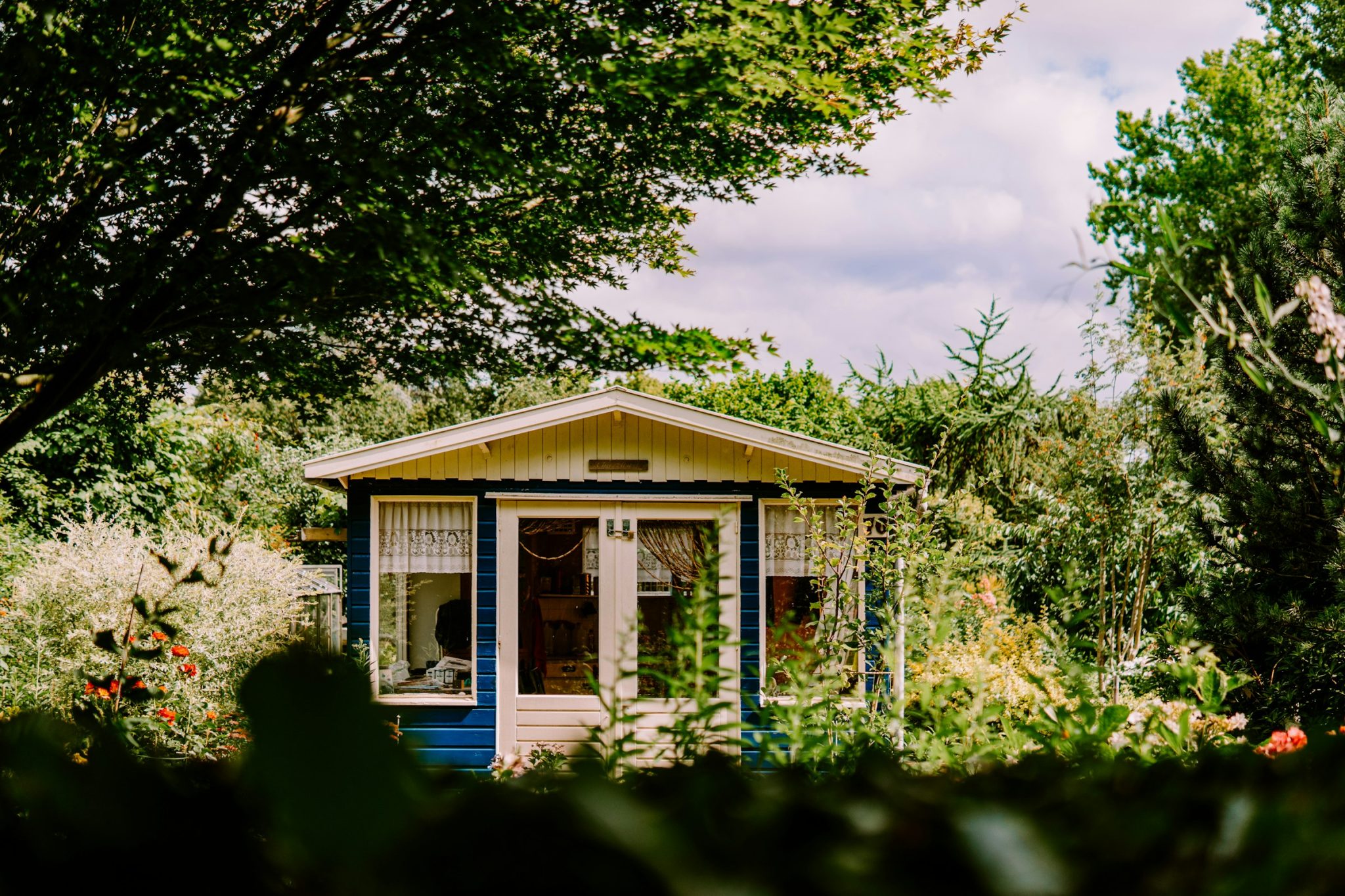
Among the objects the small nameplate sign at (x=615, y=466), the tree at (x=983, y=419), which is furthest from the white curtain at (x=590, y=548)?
the tree at (x=983, y=419)

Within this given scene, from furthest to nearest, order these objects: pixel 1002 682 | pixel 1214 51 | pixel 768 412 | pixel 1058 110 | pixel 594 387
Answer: pixel 594 387, pixel 1214 51, pixel 768 412, pixel 1002 682, pixel 1058 110

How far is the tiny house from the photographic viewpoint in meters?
8.05

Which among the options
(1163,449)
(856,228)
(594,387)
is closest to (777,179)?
(1163,449)

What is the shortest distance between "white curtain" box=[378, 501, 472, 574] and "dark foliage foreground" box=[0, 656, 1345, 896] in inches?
292

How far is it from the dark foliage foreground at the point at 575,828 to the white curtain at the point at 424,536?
7.41m

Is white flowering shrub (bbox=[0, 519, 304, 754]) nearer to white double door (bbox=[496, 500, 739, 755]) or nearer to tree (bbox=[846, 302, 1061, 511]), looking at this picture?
white double door (bbox=[496, 500, 739, 755])

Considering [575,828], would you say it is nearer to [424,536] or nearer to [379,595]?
[424,536]

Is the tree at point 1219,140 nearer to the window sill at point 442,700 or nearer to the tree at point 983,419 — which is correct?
the tree at point 983,419

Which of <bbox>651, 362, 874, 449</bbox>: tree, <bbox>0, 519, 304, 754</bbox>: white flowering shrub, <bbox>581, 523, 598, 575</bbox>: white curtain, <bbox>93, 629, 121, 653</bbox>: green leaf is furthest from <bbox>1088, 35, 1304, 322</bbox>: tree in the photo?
<bbox>93, 629, 121, 653</bbox>: green leaf

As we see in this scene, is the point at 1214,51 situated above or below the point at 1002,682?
above

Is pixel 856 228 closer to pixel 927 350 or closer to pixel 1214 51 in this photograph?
pixel 927 350

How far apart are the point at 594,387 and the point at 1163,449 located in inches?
677

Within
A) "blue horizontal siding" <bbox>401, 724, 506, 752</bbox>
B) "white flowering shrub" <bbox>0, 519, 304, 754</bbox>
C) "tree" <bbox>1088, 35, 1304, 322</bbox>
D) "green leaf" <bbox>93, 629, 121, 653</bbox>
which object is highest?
"tree" <bbox>1088, 35, 1304, 322</bbox>

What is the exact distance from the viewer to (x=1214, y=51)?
18109mm
